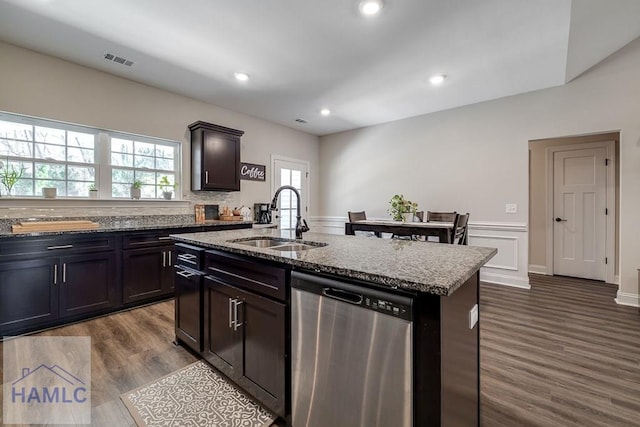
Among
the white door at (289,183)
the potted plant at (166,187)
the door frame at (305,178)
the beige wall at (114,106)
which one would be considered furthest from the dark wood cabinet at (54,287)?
the door frame at (305,178)

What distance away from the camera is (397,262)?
126 centimetres

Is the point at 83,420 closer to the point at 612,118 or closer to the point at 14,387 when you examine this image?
the point at 14,387

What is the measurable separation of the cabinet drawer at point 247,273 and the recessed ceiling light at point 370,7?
2141 millimetres

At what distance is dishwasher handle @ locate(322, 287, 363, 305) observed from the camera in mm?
1104

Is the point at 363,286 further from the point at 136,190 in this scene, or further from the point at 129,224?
the point at 136,190

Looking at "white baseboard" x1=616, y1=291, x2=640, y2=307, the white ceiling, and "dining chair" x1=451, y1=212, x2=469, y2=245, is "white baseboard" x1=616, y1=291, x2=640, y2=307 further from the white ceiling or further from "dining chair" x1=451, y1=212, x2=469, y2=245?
the white ceiling

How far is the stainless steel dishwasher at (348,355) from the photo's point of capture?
1.00 metres

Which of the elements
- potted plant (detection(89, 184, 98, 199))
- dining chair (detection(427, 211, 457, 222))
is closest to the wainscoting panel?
dining chair (detection(427, 211, 457, 222))

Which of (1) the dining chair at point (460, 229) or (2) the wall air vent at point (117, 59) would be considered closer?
(2) the wall air vent at point (117, 59)

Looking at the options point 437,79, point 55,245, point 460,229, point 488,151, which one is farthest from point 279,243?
point 488,151

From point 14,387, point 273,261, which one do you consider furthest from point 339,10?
point 14,387

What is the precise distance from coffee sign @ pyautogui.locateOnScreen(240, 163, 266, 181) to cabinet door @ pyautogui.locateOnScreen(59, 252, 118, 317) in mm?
2416

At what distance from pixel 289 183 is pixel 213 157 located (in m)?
1.89

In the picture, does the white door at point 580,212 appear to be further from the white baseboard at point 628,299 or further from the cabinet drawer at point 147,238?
the cabinet drawer at point 147,238
